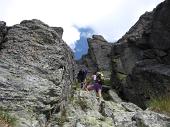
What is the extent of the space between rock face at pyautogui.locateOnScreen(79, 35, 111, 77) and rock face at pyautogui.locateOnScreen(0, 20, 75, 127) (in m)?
67.6

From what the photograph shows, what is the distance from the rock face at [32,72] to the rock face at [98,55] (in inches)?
2660

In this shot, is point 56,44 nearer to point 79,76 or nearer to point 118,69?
point 79,76

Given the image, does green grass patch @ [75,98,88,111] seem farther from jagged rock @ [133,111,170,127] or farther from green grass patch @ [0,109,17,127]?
green grass patch @ [0,109,17,127]

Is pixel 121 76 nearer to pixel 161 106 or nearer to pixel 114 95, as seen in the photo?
pixel 114 95

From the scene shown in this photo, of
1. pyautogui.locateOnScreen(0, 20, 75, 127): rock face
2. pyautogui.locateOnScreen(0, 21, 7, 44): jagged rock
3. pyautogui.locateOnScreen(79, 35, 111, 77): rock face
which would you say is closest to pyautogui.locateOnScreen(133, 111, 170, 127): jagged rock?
pyautogui.locateOnScreen(0, 20, 75, 127): rock face

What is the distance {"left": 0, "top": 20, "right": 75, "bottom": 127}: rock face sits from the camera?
17.8 m

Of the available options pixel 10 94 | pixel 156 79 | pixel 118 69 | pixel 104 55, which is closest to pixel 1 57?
pixel 10 94

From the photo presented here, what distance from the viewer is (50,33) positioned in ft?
74.5

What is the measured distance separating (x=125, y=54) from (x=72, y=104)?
5180 cm

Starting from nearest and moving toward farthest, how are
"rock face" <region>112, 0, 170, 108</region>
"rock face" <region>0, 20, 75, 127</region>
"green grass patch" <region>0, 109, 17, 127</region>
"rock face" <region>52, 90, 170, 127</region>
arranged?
"green grass patch" <region>0, 109, 17, 127</region> → "rock face" <region>0, 20, 75, 127</region> → "rock face" <region>52, 90, 170, 127</region> → "rock face" <region>112, 0, 170, 108</region>

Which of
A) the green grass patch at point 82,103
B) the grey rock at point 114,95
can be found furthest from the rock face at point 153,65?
the green grass patch at point 82,103

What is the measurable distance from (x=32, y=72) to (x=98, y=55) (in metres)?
77.5

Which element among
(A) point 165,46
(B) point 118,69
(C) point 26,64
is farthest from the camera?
(B) point 118,69

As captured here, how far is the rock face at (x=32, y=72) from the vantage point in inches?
703
